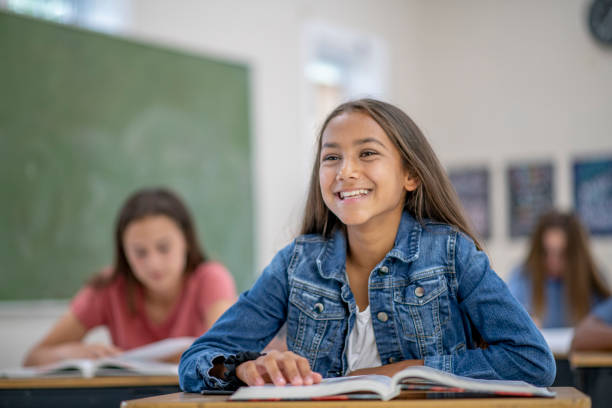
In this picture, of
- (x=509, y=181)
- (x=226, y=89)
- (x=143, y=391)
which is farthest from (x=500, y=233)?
(x=143, y=391)

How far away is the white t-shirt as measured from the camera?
4.50 ft

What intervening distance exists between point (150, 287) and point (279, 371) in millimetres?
1531

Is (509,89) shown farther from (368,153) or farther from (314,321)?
(314,321)

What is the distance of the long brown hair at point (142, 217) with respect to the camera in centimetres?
245

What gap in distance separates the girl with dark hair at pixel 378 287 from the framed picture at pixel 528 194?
388 cm

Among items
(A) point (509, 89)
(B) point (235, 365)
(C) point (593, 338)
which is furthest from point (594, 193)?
(B) point (235, 365)

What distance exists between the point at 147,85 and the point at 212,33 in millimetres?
696

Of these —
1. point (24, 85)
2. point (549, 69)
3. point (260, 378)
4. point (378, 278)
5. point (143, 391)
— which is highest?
point (549, 69)

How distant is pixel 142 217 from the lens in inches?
95.3

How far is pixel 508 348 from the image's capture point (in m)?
1.18

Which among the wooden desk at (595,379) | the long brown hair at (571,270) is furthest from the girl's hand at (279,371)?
the long brown hair at (571,270)

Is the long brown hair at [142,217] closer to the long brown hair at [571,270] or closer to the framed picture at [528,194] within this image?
the long brown hair at [571,270]

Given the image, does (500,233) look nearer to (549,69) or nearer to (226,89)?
(549,69)

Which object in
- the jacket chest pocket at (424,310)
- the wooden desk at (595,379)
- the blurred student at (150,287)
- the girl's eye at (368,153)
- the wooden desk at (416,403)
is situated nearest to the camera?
the wooden desk at (416,403)
